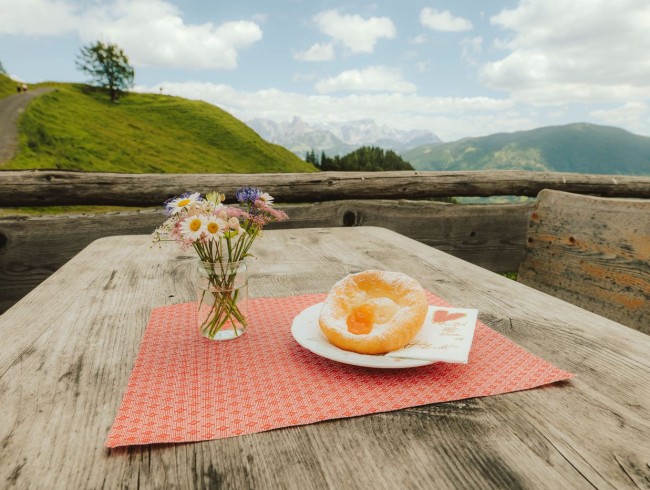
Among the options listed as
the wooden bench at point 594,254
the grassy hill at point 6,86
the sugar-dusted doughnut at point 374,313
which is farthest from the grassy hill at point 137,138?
the sugar-dusted doughnut at point 374,313

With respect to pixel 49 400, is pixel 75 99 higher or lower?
higher

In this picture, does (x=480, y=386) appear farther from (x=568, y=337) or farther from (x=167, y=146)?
(x=167, y=146)

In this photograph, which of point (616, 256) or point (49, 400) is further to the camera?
point (616, 256)

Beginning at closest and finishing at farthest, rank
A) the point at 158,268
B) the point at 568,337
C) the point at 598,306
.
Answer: the point at 568,337
the point at 158,268
the point at 598,306

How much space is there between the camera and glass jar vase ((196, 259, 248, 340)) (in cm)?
110

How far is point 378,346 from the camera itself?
98 centimetres

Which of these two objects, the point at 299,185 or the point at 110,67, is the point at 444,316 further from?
the point at 110,67

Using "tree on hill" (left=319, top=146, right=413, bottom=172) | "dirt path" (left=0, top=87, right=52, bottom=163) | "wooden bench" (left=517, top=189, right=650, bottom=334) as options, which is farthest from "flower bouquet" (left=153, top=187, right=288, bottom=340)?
"tree on hill" (left=319, top=146, right=413, bottom=172)

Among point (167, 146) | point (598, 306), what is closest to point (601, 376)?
point (598, 306)

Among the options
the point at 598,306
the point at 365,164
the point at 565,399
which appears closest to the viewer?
the point at 565,399

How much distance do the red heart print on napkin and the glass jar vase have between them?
462 mm

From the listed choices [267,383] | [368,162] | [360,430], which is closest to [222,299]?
[267,383]

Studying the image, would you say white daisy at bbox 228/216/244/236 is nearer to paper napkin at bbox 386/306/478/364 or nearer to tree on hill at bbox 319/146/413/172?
paper napkin at bbox 386/306/478/364

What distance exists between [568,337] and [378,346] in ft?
1.65
